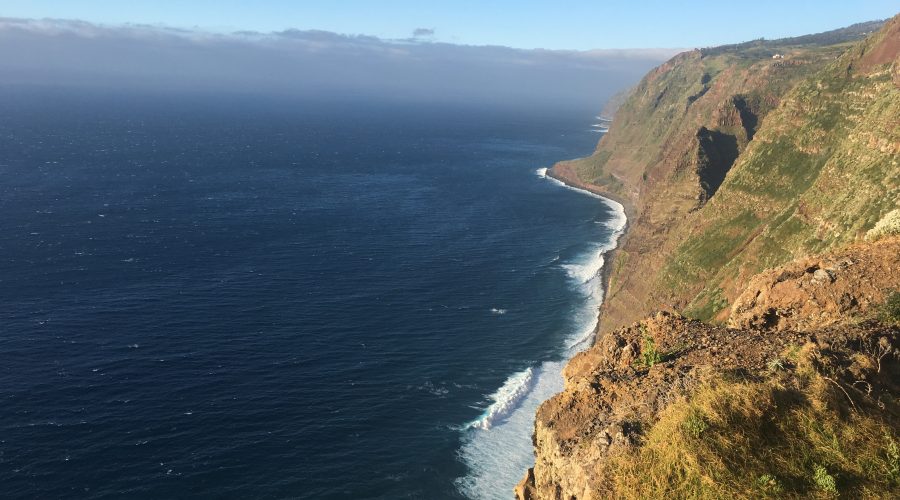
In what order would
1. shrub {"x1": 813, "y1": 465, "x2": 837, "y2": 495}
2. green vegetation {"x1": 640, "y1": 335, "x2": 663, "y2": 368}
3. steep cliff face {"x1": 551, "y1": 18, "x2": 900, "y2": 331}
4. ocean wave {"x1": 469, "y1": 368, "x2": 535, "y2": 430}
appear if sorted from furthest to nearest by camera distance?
ocean wave {"x1": 469, "y1": 368, "x2": 535, "y2": 430} < steep cliff face {"x1": 551, "y1": 18, "x2": 900, "y2": 331} < green vegetation {"x1": 640, "y1": 335, "x2": 663, "y2": 368} < shrub {"x1": 813, "y1": 465, "x2": 837, "y2": 495}

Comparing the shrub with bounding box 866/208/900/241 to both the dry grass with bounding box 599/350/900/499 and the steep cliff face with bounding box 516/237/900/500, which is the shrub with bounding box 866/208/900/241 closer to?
the steep cliff face with bounding box 516/237/900/500

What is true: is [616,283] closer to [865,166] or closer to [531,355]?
[531,355]

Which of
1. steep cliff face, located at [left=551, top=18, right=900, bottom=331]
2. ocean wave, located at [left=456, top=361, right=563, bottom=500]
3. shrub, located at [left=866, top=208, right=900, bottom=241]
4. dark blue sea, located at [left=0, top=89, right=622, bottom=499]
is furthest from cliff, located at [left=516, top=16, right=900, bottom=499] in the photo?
dark blue sea, located at [left=0, top=89, right=622, bottom=499]

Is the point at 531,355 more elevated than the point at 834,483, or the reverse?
the point at 834,483

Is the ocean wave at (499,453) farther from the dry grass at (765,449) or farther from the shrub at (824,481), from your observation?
the shrub at (824,481)

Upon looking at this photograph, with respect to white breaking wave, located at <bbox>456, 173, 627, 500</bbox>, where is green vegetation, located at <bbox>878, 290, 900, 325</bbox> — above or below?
above

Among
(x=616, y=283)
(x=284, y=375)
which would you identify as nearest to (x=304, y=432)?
(x=284, y=375)
